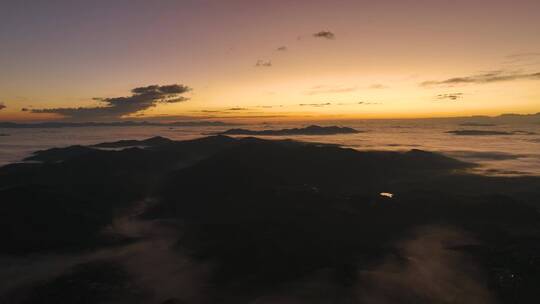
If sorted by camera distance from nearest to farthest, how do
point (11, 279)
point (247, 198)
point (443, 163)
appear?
point (11, 279) < point (247, 198) < point (443, 163)

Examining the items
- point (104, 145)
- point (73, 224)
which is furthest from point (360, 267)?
point (104, 145)

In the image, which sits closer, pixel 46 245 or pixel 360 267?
pixel 360 267

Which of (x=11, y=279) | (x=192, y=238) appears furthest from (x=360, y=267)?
(x=11, y=279)

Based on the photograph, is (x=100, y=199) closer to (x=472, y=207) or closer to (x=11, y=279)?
(x=11, y=279)

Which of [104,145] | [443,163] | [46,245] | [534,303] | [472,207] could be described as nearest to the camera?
[534,303]

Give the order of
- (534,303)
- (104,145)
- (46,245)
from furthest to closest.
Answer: (104,145)
(46,245)
(534,303)

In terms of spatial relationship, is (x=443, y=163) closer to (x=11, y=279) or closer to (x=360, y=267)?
(x=360, y=267)
